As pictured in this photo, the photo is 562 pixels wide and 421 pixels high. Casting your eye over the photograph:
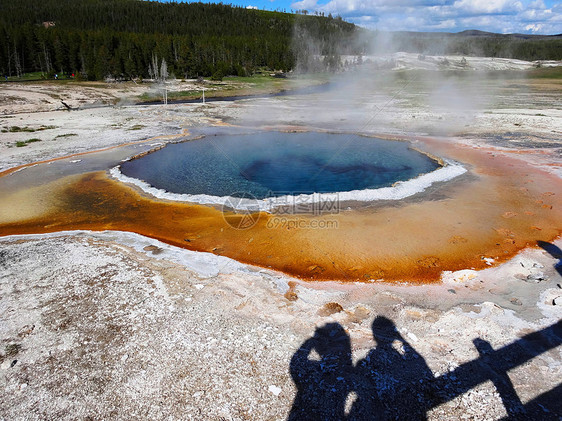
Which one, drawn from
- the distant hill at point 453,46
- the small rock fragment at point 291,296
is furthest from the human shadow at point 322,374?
the distant hill at point 453,46

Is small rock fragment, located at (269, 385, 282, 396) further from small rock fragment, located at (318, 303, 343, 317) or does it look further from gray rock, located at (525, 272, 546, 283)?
gray rock, located at (525, 272, 546, 283)

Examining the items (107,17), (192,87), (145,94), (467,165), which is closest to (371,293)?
(467,165)

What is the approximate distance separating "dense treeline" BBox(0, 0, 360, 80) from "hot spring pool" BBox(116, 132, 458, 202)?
26.7m

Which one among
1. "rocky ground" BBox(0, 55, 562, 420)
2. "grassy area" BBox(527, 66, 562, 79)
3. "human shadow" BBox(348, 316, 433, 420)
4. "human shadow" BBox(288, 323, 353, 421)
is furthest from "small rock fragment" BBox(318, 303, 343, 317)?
"grassy area" BBox(527, 66, 562, 79)

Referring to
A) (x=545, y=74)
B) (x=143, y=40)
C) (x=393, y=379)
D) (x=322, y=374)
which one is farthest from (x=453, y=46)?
(x=322, y=374)

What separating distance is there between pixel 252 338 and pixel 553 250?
5.14 metres

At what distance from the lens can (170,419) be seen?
9.53ft

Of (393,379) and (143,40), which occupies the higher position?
(143,40)

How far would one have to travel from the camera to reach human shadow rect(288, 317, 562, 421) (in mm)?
2943

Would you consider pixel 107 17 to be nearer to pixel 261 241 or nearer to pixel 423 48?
pixel 423 48

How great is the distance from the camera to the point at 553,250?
5520 millimetres

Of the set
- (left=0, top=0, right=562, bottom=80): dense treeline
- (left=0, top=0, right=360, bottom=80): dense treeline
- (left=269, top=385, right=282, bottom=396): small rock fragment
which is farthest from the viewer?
(left=0, top=0, right=360, bottom=80): dense treeline

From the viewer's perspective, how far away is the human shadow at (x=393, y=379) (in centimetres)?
294

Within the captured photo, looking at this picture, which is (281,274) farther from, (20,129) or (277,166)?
(20,129)
